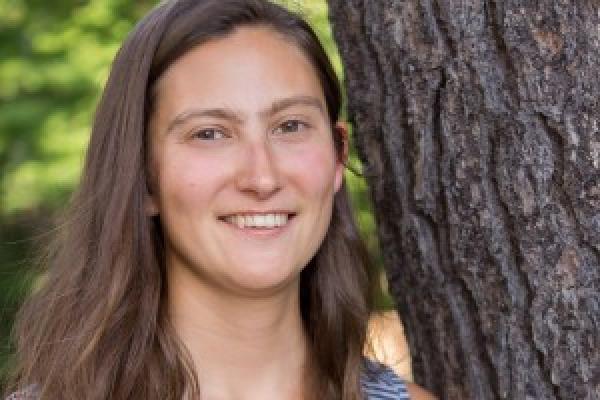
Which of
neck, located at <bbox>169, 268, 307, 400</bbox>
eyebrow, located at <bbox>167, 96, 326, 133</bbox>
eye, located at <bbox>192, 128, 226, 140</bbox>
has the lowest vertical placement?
neck, located at <bbox>169, 268, 307, 400</bbox>

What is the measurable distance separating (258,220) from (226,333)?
0.89 ft

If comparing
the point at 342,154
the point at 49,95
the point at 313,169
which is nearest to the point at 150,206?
the point at 313,169

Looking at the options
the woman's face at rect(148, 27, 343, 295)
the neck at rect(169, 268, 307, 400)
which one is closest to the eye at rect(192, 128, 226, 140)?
the woman's face at rect(148, 27, 343, 295)

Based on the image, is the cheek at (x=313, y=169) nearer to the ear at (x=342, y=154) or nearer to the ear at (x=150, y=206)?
the ear at (x=342, y=154)

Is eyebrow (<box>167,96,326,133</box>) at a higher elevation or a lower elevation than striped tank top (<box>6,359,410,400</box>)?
higher

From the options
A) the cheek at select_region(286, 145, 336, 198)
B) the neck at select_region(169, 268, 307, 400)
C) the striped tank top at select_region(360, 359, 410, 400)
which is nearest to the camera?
the cheek at select_region(286, 145, 336, 198)

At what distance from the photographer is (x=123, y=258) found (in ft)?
9.18

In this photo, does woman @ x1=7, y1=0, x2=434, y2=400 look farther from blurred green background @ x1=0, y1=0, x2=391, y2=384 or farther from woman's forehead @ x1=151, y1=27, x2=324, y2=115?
blurred green background @ x1=0, y1=0, x2=391, y2=384

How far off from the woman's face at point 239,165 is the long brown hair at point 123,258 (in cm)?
4

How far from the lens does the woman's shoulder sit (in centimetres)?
298

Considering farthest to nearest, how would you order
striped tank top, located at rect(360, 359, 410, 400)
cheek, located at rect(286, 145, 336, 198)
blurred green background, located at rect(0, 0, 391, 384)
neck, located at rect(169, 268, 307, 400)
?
1. blurred green background, located at rect(0, 0, 391, 384)
2. striped tank top, located at rect(360, 359, 410, 400)
3. neck, located at rect(169, 268, 307, 400)
4. cheek, located at rect(286, 145, 336, 198)

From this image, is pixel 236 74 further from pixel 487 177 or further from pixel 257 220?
pixel 487 177

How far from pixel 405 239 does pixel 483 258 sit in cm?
24

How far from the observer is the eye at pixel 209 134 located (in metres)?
2.70
